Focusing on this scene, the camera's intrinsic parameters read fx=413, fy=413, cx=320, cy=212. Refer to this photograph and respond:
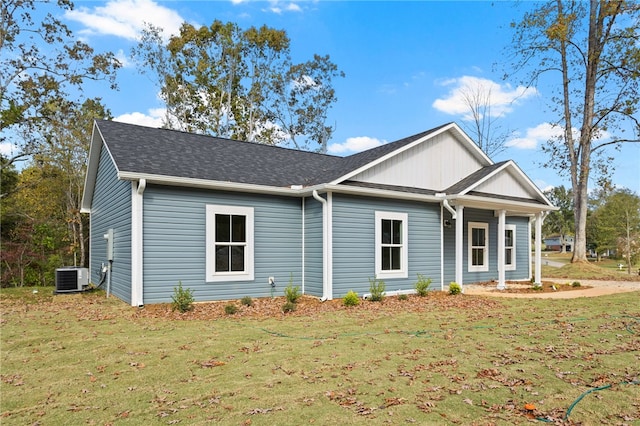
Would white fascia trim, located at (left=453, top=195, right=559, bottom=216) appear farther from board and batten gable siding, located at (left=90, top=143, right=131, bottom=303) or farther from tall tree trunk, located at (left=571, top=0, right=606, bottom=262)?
board and batten gable siding, located at (left=90, top=143, right=131, bottom=303)

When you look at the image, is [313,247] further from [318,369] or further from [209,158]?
[318,369]

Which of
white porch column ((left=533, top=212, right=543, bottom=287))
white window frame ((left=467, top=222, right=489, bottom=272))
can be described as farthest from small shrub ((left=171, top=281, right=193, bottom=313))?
white porch column ((left=533, top=212, right=543, bottom=287))

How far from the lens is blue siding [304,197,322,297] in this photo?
10.6 metres

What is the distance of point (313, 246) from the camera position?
1089 cm

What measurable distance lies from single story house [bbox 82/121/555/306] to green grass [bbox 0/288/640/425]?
195cm

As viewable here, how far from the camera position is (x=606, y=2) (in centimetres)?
1919

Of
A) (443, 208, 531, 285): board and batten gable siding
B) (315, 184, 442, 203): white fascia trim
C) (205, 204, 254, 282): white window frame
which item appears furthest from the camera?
(443, 208, 531, 285): board and batten gable siding

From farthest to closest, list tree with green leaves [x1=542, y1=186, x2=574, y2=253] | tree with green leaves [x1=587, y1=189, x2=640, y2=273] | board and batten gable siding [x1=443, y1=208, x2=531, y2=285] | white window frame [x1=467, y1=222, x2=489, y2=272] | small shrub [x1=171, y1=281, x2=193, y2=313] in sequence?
tree with green leaves [x1=542, y1=186, x2=574, y2=253]
tree with green leaves [x1=587, y1=189, x2=640, y2=273]
white window frame [x1=467, y1=222, x2=489, y2=272]
board and batten gable siding [x1=443, y1=208, x2=531, y2=285]
small shrub [x1=171, y1=281, x2=193, y2=313]

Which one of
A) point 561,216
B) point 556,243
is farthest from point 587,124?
point 556,243

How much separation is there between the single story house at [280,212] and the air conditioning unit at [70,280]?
700 millimetres

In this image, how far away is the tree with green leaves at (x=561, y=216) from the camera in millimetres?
76812

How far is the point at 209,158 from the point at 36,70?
14.7m

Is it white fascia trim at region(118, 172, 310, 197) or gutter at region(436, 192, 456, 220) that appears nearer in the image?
white fascia trim at region(118, 172, 310, 197)

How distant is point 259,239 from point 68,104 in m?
16.3
